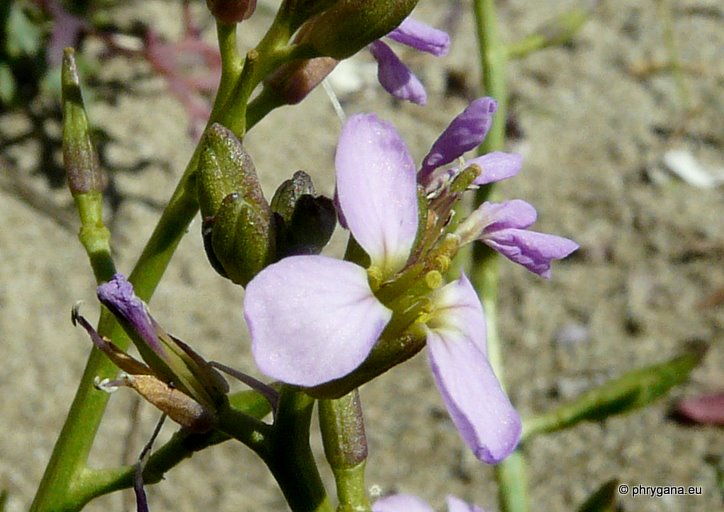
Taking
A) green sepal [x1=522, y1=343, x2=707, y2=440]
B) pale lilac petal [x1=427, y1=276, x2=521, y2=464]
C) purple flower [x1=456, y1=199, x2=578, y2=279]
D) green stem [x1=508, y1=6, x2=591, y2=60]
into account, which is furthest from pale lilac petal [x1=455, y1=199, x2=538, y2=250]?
green stem [x1=508, y1=6, x2=591, y2=60]

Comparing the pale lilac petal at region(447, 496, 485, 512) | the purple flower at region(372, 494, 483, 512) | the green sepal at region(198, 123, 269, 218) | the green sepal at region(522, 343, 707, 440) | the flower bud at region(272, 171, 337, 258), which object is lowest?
the green sepal at region(522, 343, 707, 440)

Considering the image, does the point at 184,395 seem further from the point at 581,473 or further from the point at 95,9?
the point at 95,9

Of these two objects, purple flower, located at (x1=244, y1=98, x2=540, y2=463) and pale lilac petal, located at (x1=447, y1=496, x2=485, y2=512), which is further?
pale lilac petal, located at (x1=447, y1=496, x2=485, y2=512)

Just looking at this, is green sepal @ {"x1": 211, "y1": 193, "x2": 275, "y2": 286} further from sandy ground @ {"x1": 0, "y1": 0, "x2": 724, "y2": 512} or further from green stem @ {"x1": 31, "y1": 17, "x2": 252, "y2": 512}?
sandy ground @ {"x1": 0, "y1": 0, "x2": 724, "y2": 512}

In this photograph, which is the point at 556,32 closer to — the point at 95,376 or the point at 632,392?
the point at 632,392

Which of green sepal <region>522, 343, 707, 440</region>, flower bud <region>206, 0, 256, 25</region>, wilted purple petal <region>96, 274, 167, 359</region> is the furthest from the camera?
green sepal <region>522, 343, 707, 440</region>

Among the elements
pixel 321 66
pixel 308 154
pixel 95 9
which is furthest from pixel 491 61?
pixel 95 9

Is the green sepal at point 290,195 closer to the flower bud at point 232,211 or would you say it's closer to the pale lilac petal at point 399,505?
the flower bud at point 232,211

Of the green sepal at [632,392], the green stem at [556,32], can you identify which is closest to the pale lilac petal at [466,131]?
the green sepal at [632,392]
